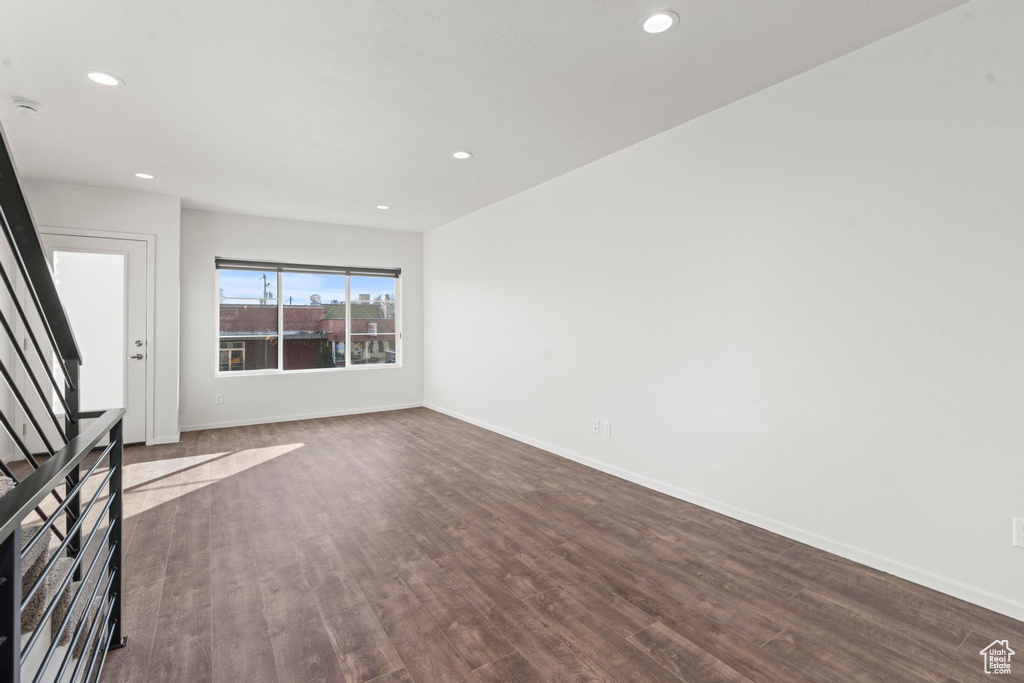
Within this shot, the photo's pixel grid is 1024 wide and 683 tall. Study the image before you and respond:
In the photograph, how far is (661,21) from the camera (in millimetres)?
2178

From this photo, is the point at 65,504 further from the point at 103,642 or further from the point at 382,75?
the point at 382,75

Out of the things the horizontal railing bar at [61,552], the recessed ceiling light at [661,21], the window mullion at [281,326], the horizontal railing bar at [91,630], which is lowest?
the horizontal railing bar at [91,630]

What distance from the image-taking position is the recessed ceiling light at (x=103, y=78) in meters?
2.57

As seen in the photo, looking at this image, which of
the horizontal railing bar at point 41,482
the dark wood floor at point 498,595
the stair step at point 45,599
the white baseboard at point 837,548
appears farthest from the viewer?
the white baseboard at point 837,548

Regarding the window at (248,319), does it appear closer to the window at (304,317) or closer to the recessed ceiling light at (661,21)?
the window at (304,317)

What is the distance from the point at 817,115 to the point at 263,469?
4.57 meters

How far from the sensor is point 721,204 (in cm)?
304

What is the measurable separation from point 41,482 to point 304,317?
222 inches

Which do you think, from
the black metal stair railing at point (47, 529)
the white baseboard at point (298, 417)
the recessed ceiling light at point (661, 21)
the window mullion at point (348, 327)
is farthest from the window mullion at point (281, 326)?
the recessed ceiling light at point (661, 21)

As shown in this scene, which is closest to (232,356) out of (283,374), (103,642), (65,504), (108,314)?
(283,374)

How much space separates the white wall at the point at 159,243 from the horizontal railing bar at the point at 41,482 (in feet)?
13.3

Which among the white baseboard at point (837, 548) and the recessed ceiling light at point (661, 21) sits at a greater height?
the recessed ceiling light at point (661, 21)

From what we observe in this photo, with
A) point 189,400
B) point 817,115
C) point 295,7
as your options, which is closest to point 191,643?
point 295,7

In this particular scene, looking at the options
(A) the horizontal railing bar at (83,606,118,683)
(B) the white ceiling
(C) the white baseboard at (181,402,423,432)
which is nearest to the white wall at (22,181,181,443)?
(B) the white ceiling
